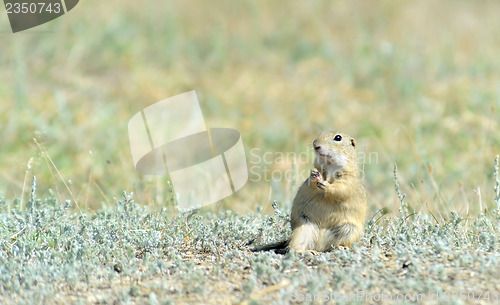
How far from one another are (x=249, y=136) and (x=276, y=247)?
509 centimetres

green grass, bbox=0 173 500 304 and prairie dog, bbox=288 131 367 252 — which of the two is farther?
prairie dog, bbox=288 131 367 252

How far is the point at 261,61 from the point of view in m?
11.5

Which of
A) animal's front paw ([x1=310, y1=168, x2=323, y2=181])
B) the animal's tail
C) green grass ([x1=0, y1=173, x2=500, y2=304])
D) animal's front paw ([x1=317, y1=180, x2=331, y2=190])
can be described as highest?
animal's front paw ([x1=310, y1=168, x2=323, y2=181])

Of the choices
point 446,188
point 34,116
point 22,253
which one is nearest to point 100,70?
point 34,116

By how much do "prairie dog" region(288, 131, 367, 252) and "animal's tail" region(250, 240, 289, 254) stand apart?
0.46 feet

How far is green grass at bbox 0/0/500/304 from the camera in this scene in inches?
142

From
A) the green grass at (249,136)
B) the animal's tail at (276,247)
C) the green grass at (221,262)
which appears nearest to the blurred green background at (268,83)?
the green grass at (249,136)

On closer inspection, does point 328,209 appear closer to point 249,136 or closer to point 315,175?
point 315,175

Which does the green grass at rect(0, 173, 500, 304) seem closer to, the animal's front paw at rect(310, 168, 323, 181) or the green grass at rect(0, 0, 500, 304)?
the green grass at rect(0, 0, 500, 304)

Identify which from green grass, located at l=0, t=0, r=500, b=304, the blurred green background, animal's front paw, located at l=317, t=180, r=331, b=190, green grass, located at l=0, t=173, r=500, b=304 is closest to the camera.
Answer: green grass, located at l=0, t=173, r=500, b=304

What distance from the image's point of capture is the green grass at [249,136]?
361cm

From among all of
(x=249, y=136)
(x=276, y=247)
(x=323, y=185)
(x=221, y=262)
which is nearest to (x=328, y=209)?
(x=323, y=185)

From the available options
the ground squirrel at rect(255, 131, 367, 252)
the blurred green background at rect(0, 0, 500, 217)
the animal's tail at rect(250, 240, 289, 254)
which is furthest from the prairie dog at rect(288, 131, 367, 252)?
the blurred green background at rect(0, 0, 500, 217)

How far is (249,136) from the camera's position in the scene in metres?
9.36
